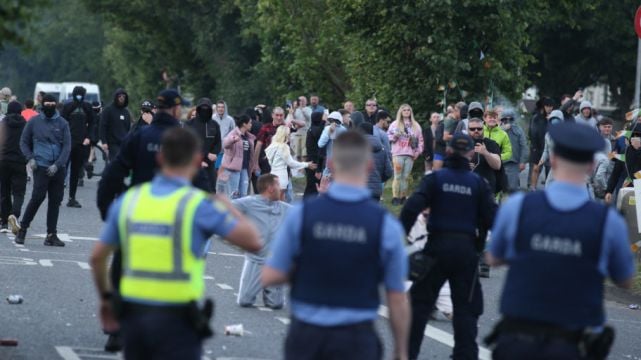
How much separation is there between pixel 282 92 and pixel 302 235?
4167 cm

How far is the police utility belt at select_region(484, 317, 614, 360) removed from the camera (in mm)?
6988

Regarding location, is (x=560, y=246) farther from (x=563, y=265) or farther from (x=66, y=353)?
(x=66, y=353)

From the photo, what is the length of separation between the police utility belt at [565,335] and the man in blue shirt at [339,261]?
0.59 metres

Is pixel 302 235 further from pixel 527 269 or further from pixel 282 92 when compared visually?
pixel 282 92

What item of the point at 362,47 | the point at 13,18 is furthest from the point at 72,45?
the point at 13,18

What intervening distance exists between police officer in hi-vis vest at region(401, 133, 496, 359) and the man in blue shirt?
3496 mm

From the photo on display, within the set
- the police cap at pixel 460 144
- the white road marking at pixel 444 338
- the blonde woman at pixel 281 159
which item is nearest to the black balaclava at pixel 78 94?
the blonde woman at pixel 281 159

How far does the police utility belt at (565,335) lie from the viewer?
Result: 22.9 feet

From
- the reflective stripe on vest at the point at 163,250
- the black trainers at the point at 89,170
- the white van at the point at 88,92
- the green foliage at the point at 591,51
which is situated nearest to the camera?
the reflective stripe on vest at the point at 163,250

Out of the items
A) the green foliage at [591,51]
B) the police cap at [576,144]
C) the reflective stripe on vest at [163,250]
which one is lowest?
the reflective stripe on vest at [163,250]

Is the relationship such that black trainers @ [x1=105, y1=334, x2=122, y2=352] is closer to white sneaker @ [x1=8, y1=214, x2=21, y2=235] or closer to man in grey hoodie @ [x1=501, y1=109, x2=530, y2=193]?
white sneaker @ [x1=8, y1=214, x2=21, y2=235]

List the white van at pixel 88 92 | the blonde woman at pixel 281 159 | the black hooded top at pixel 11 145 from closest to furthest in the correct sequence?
the black hooded top at pixel 11 145 < the blonde woman at pixel 281 159 < the white van at pixel 88 92

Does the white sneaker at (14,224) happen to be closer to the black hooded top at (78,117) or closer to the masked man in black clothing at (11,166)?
the masked man in black clothing at (11,166)

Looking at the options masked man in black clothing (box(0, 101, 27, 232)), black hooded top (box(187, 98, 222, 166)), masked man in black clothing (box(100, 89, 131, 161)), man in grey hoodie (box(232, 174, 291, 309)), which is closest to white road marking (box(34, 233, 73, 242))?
masked man in black clothing (box(0, 101, 27, 232))
